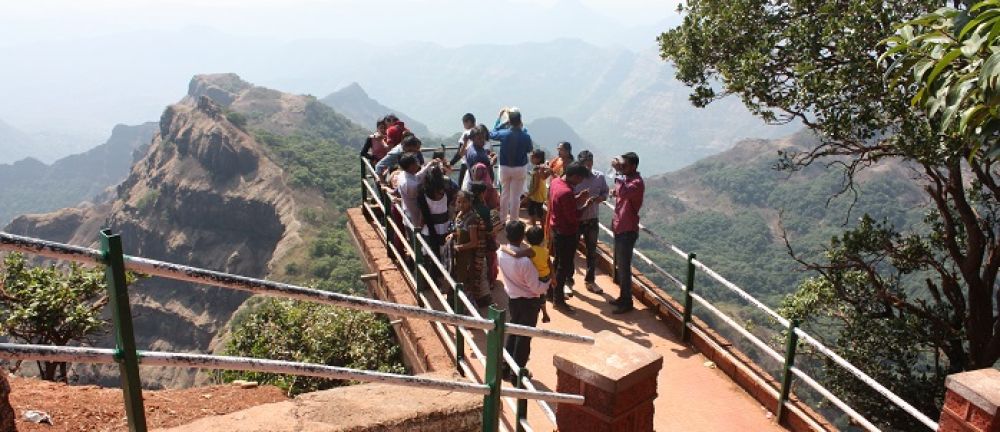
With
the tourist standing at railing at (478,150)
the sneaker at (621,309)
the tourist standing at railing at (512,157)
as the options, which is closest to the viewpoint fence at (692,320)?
the sneaker at (621,309)

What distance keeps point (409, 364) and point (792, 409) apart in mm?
4210

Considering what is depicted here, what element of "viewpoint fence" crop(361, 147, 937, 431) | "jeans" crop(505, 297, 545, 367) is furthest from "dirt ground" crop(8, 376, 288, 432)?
"jeans" crop(505, 297, 545, 367)

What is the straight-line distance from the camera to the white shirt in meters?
6.11

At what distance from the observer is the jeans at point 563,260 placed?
8039mm

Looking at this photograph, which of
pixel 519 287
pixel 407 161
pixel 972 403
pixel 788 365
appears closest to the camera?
pixel 972 403

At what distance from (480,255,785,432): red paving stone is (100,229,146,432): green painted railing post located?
159 inches

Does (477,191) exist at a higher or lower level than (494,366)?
higher

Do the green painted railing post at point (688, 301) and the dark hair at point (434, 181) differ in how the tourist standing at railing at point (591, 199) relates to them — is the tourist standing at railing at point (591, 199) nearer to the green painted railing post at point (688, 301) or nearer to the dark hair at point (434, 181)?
the green painted railing post at point (688, 301)

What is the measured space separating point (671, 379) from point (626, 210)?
6.46ft

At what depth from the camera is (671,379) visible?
6945 mm

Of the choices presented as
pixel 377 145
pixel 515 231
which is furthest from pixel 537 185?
pixel 515 231

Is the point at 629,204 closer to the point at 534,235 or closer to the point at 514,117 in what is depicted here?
the point at 534,235

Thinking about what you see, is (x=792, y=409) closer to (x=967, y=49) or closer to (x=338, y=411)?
(x=967, y=49)

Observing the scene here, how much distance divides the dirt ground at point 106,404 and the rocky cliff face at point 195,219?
203 ft
